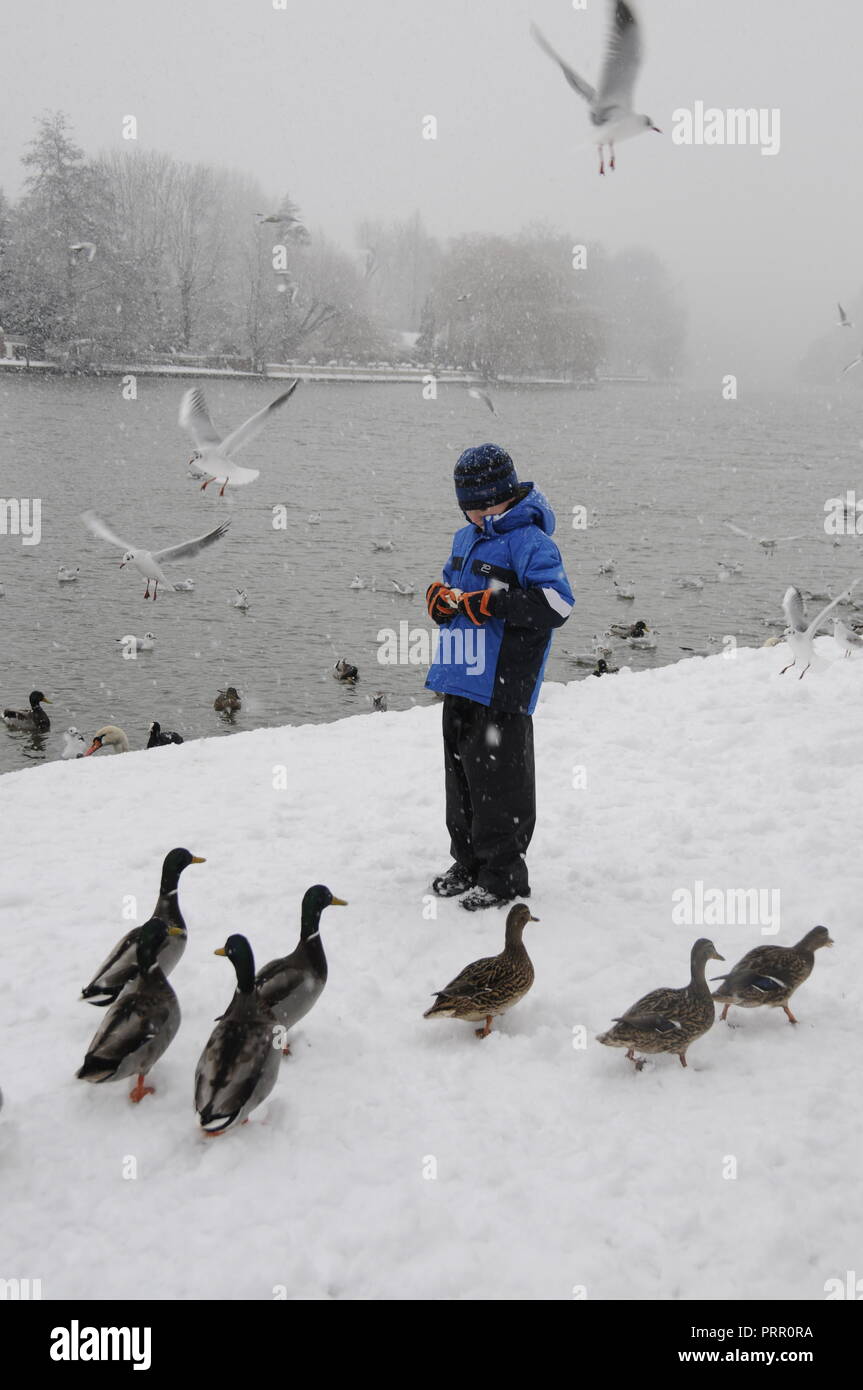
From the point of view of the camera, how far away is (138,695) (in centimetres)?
1597

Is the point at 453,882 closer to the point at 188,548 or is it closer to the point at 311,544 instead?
the point at 188,548

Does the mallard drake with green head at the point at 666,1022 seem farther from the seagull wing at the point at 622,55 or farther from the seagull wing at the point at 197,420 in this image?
the seagull wing at the point at 197,420

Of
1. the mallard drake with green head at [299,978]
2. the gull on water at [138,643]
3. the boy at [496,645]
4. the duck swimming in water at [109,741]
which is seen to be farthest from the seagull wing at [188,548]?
the gull on water at [138,643]

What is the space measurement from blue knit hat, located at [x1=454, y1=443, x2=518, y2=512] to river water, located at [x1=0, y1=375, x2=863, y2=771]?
33.3 feet

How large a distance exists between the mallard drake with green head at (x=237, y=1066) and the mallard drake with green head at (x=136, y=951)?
0.71 metres

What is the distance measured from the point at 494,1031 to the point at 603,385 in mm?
109181

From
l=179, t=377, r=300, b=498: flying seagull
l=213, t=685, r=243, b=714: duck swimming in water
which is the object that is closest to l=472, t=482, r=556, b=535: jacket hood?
l=179, t=377, r=300, b=498: flying seagull

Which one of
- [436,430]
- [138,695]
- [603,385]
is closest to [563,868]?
[138,695]

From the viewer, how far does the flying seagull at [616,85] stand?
6238 mm

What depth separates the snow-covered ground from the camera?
10.4 feet

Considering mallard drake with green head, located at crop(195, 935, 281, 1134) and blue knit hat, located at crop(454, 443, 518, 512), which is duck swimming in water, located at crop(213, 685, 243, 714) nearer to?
blue knit hat, located at crop(454, 443, 518, 512)

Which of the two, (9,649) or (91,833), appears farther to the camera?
(9,649)
